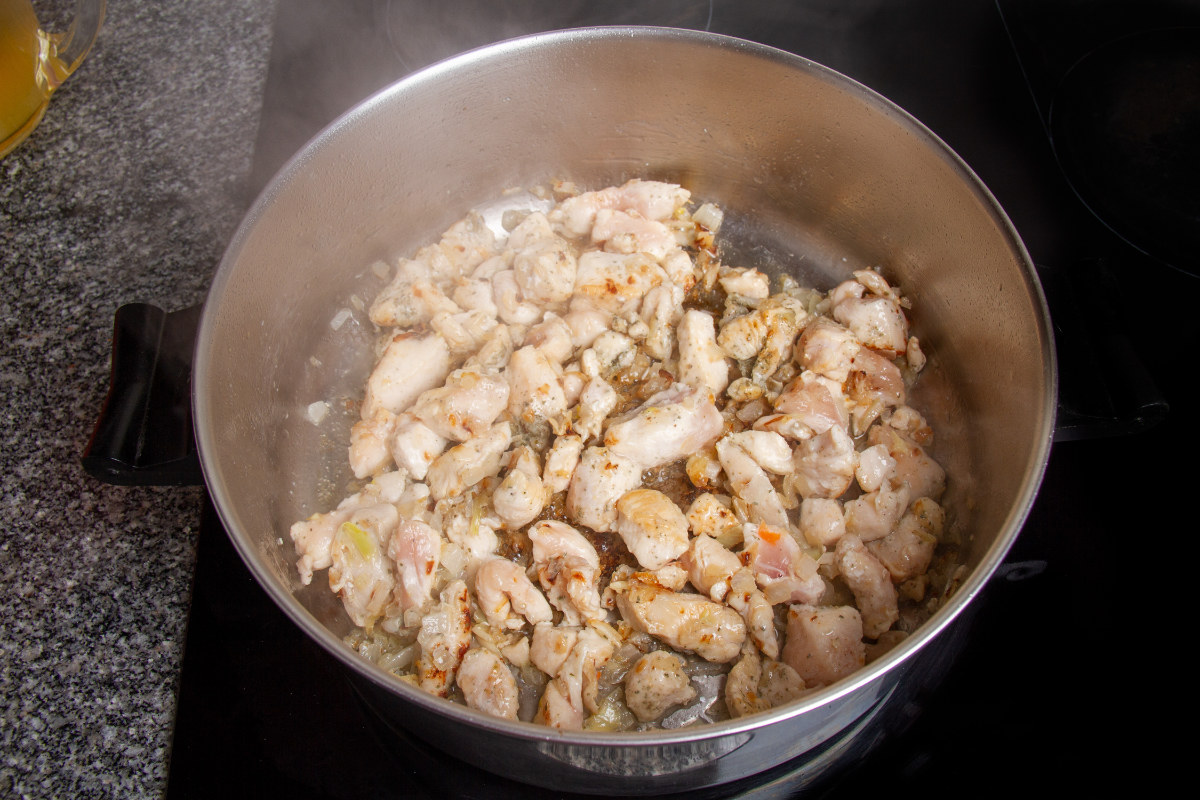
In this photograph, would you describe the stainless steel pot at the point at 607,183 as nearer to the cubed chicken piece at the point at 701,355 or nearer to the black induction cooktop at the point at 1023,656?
the black induction cooktop at the point at 1023,656

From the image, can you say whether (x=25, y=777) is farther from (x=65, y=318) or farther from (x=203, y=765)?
(x=65, y=318)

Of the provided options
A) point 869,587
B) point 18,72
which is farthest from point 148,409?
point 869,587

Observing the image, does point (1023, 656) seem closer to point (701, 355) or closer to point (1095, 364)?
point (1095, 364)

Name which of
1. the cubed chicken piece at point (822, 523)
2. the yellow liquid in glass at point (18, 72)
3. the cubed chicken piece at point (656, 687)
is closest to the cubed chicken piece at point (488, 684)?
the cubed chicken piece at point (656, 687)

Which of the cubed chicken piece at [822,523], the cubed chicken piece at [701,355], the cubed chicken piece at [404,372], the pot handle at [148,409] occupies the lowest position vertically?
the cubed chicken piece at [822,523]

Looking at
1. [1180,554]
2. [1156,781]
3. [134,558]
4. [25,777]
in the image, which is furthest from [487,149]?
[1156,781]

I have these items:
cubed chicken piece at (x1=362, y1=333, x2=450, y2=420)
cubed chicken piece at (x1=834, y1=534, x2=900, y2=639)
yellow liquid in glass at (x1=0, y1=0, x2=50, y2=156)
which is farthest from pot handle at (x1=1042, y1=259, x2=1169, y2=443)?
yellow liquid in glass at (x1=0, y1=0, x2=50, y2=156)
